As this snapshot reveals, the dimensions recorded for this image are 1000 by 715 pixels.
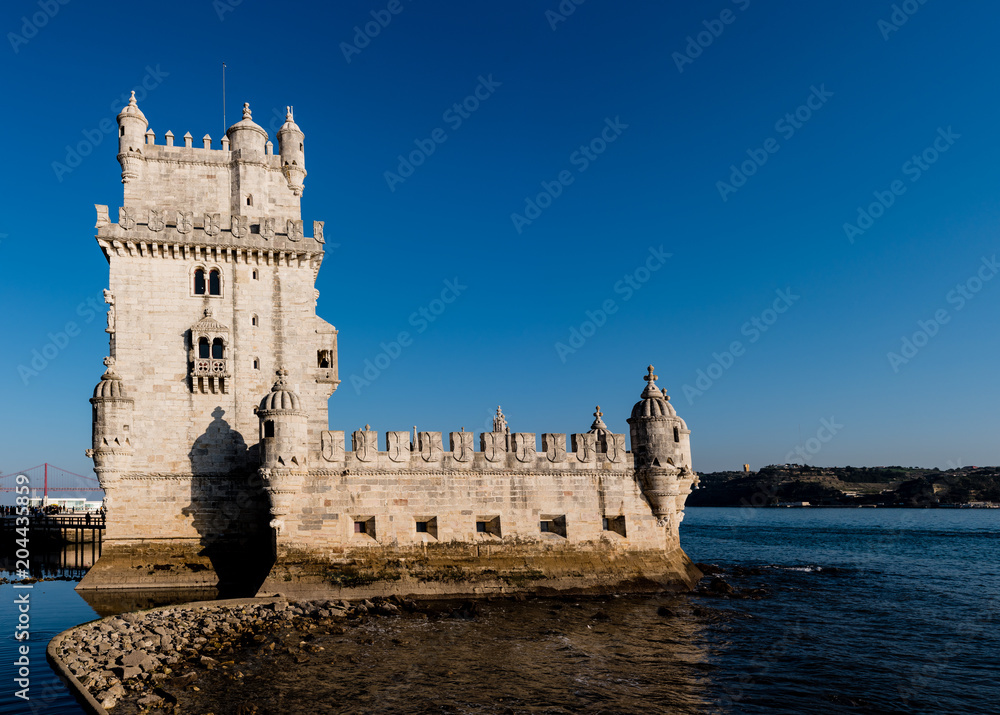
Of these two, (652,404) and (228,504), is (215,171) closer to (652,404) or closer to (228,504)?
(228,504)

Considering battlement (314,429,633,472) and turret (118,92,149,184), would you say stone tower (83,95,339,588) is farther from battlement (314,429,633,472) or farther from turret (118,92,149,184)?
battlement (314,429,633,472)

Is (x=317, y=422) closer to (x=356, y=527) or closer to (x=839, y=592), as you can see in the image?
(x=356, y=527)

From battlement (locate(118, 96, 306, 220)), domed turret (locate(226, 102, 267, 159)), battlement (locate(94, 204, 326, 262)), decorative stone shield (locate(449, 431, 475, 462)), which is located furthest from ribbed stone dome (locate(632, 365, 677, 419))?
domed turret (locate(226, 102, 267, 159))

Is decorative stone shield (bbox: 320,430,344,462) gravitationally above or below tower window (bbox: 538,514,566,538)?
above

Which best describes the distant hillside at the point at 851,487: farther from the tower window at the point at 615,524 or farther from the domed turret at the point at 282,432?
the domed turret at the point at 282,432

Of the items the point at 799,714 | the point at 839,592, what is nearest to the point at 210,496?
the point at 799,714

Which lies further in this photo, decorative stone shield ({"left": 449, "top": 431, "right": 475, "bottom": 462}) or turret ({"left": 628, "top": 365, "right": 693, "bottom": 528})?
turret ({"left": 628, "top": 365, "right": 693, "bottom": 528})

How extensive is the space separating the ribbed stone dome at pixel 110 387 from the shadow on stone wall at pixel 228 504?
11.3 ft

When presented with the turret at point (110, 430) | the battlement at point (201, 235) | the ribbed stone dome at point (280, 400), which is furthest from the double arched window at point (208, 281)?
the ribbed stone dome at point (280, 400)

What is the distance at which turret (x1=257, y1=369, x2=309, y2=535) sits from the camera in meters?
22.6

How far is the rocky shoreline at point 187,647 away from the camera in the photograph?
43.3 feet

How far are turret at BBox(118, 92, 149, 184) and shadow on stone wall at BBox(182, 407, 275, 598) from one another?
1098 cm

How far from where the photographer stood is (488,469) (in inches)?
961

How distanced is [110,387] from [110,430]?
5.54 feet
